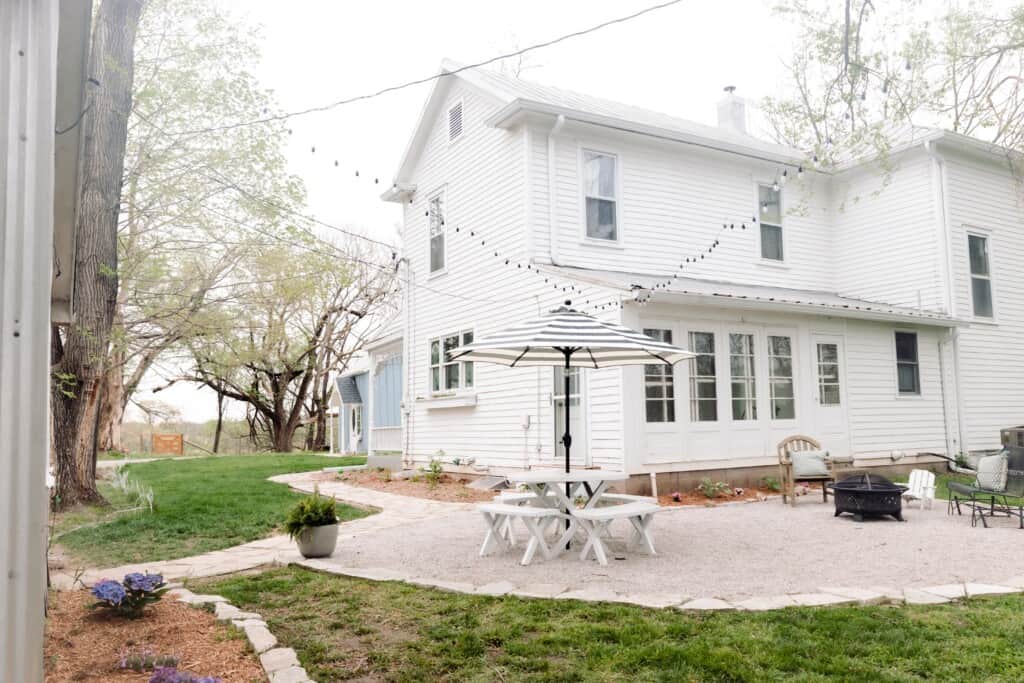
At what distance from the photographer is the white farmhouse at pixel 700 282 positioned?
10.7 metres

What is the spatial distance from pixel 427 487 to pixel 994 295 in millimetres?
11615

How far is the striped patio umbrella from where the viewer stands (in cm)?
632

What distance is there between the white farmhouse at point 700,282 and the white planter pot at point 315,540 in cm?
459

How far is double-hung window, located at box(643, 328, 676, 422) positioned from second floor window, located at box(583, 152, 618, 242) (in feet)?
7.77

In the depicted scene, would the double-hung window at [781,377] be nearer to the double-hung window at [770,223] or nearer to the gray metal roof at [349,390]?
the double-hung window at [770,223]

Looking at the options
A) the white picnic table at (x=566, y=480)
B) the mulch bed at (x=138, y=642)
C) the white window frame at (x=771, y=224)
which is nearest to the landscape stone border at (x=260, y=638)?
the mulch bed at (x=138, y=642)

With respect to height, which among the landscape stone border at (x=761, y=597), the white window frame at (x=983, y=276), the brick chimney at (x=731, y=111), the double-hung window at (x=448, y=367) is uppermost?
the brick chimney at (x=731, y=111)

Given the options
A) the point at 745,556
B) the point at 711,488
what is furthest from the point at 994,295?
the point at 745,556

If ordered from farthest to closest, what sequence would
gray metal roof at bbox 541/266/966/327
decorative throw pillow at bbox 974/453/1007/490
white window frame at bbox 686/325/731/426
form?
white window frame at bbox 686/325/731/426
gray metal roof at bbox 541/266/966/327
decorative throw pillow at bbox 974/453/1007/490

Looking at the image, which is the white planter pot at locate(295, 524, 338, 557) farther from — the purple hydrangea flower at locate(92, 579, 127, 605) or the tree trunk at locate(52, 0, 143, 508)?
the tree trunk at locate(52, 0, 143, 508)

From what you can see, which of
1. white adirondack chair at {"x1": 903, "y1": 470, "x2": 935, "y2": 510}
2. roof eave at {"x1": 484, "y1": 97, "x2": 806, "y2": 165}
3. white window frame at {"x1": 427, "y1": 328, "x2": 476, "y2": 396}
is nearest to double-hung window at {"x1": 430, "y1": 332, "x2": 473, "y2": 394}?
white window frame at {"x1": 427, "y1": 328, "x2": 476, "y2": 396}

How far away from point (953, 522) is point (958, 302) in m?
7.06

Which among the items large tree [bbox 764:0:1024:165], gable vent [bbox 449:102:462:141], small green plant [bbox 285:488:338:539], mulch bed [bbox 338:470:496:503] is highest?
gable vent [bbox 449:102:462:141]

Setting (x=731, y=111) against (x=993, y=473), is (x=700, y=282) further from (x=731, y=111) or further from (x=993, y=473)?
(x=731, y=111)
